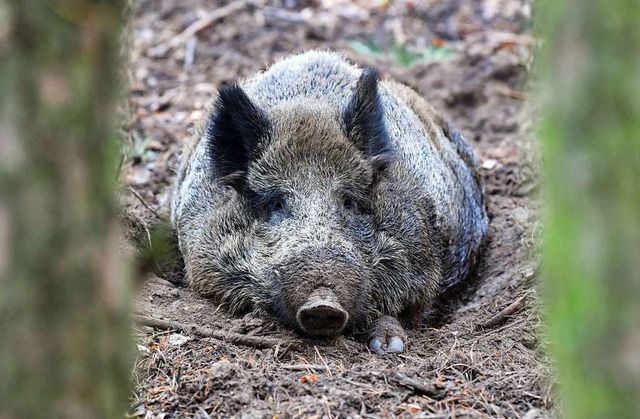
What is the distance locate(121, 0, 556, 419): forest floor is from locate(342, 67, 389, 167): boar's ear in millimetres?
1381

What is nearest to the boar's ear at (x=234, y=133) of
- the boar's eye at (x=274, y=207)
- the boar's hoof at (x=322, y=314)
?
the boar's eye at (x=274, y=207)

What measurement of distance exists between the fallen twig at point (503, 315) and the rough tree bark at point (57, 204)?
14.6 feet

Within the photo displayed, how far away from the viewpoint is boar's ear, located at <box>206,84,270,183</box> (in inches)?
261

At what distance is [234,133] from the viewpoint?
6.84 metres

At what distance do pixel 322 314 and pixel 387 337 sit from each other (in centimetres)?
84

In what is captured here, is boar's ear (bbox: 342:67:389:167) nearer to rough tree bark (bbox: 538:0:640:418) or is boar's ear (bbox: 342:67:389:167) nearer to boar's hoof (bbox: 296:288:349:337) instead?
boar's hoof (bbox: 296:288:349:337)

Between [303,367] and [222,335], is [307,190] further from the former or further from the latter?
[303,367]

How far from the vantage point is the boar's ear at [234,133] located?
6.64 meters

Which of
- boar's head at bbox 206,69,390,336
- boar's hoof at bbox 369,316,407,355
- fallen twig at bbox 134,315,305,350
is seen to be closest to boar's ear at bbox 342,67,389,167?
boar's head at bbox 206,69,390,336

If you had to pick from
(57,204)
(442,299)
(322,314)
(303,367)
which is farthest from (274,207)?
(57,204)

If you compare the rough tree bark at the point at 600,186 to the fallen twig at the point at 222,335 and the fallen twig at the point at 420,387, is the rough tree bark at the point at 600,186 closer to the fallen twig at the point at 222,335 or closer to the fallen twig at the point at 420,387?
the fallen twig at the point at 420,387

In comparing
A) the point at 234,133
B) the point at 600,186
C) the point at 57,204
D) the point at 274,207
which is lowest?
the point at 274,207

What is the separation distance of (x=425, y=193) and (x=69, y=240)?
201 inches

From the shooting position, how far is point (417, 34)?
41.9 feet
